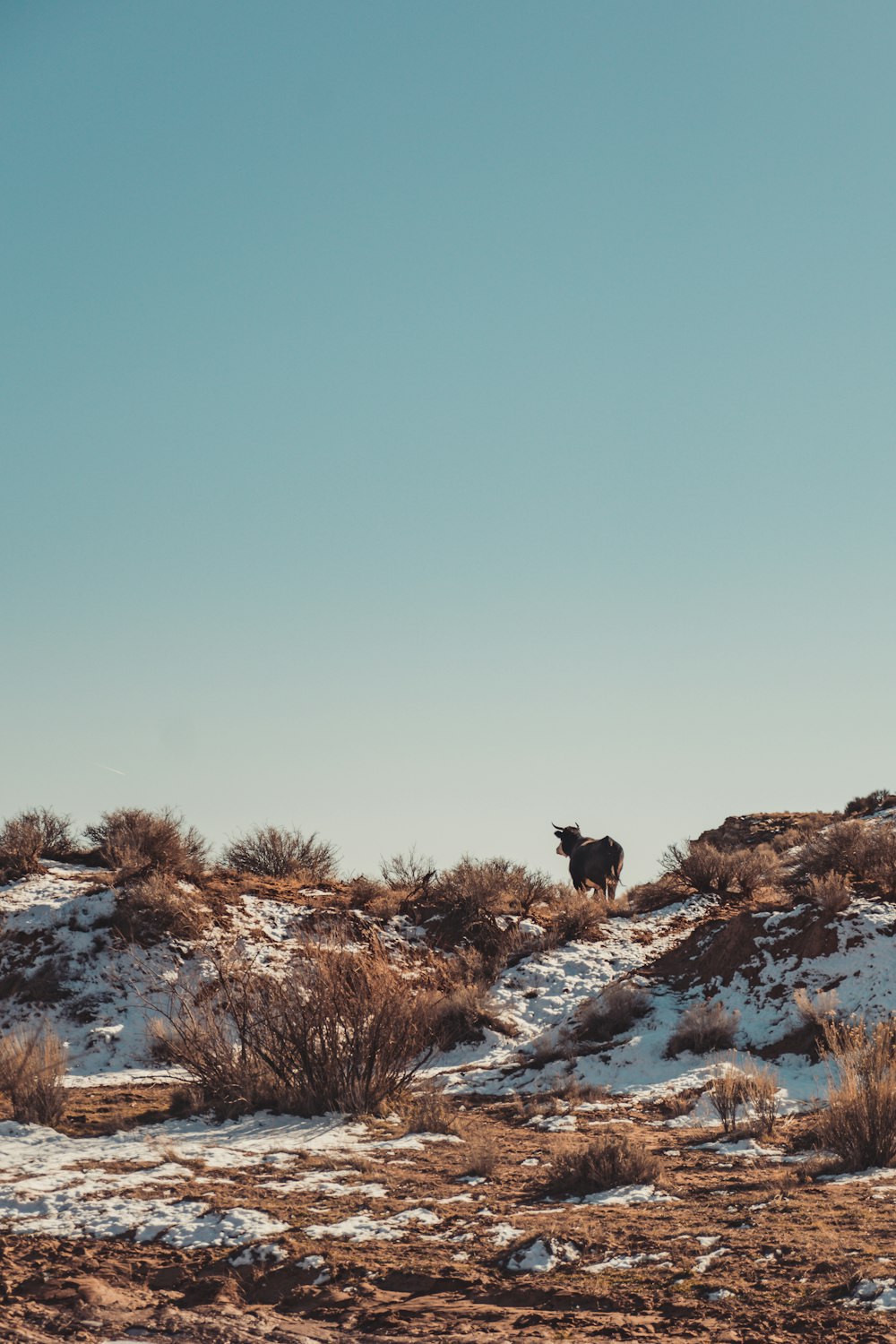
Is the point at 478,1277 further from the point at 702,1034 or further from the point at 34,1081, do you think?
the point at 702,1034

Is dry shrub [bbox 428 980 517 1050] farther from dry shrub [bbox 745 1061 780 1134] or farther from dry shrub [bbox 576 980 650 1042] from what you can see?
dry shrub [bbox 745 1061 780 1134]

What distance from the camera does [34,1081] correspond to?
9.88 m

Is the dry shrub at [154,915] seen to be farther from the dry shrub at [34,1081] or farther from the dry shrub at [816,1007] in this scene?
A: the dry shrub at [816,1007]

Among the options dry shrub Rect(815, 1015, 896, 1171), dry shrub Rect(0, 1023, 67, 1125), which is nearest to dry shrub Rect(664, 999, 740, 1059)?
dry shrub Rect(815, 1015, 896, 1171)

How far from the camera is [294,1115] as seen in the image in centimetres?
1023

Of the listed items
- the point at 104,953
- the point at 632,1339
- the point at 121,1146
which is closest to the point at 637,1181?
the point at 632,1339

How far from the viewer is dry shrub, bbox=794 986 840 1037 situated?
13.7m

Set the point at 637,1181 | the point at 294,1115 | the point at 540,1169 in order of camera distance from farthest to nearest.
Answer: the point at 294,1115 → the point at 540,1169 → the point at 637,1181

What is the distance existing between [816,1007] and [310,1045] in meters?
6.89

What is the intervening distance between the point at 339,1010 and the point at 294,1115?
3.34 feet

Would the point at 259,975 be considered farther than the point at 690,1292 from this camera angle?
Yes

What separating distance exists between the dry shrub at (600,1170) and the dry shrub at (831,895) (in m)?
8.93

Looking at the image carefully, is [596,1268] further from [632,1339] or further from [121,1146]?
[121,1146]

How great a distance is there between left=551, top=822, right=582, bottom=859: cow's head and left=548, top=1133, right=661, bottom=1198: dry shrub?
56.0 ft
